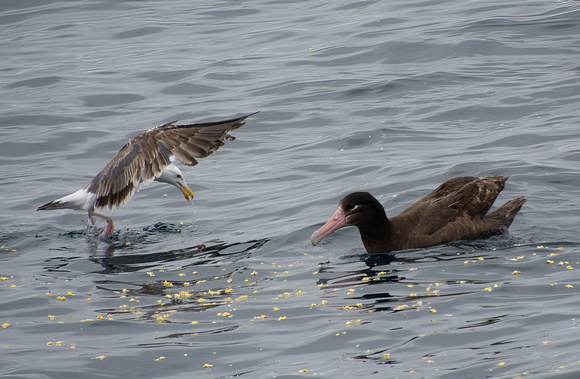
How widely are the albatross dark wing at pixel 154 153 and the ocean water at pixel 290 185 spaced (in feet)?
2.15

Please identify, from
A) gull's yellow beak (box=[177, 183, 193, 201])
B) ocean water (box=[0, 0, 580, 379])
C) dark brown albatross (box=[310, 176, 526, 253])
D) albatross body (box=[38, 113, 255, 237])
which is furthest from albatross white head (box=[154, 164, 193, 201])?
dark brown albatross (box=[310, 176, 526, 253])

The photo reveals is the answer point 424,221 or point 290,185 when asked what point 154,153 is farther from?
point 424,221

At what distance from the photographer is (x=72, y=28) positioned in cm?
2475

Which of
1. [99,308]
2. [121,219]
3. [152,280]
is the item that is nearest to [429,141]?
[121,219]

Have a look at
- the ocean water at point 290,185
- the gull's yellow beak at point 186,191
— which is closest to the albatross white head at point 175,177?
the gull's yellow beak at point 186,191

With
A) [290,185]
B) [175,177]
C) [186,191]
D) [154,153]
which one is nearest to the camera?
[154,153]

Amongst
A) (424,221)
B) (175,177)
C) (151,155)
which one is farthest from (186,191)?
(424,221)

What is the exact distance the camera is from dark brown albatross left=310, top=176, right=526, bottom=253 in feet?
32.0

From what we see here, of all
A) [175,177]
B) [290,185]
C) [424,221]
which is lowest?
[290,185]

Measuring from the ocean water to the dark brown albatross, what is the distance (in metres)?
0.18

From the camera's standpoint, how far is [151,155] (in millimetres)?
10953

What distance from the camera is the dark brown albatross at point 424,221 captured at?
384 inches

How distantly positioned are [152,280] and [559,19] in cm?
1341

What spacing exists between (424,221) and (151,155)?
3.39 meters
